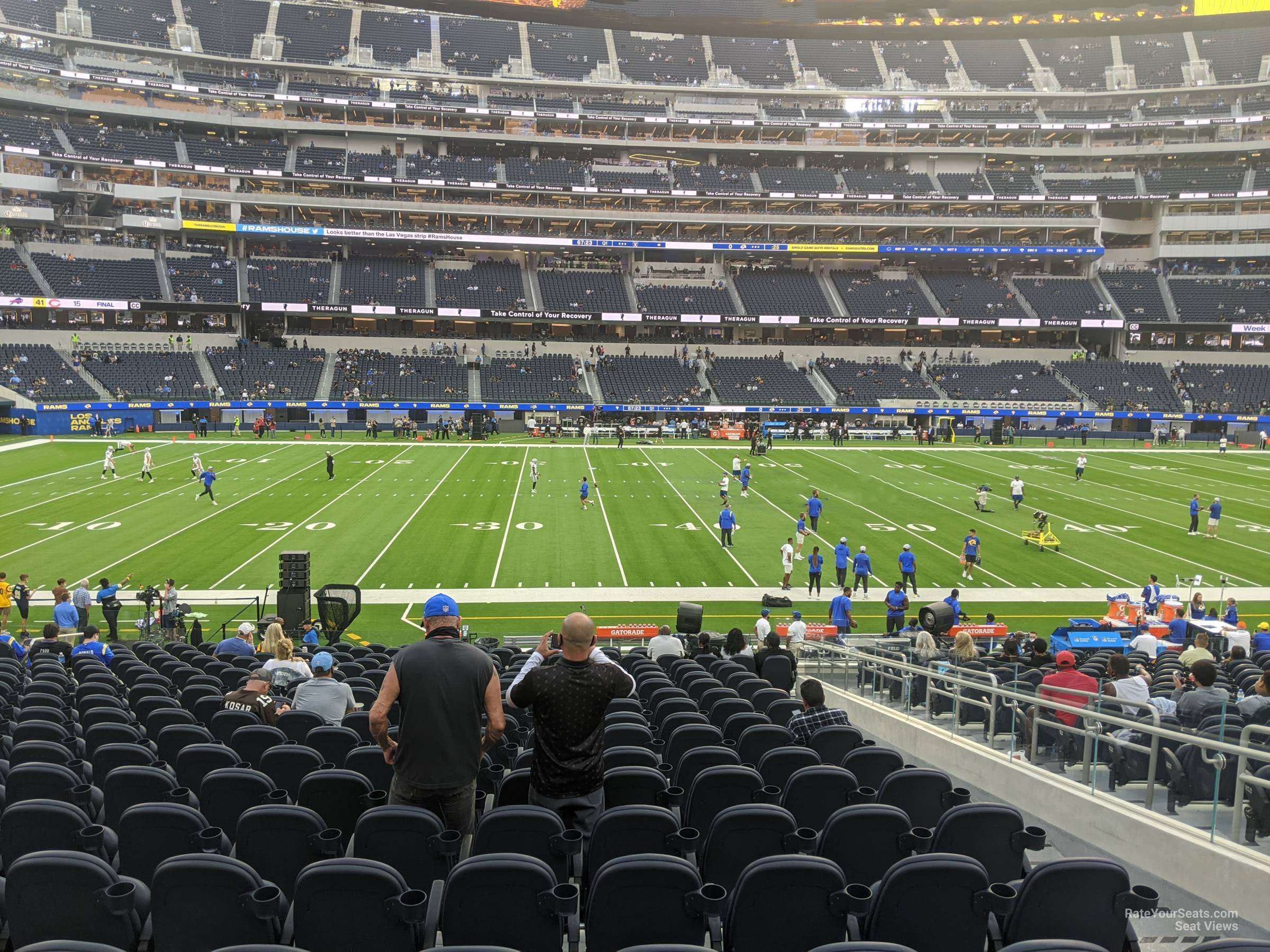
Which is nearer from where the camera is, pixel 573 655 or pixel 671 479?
pixel 573 655

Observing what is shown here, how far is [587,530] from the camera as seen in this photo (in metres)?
30.2

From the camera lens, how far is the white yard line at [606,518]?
996 inches

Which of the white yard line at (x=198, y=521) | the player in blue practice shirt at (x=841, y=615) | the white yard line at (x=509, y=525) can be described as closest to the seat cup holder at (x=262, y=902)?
the player in blue practice shirt at (x=841, y=615)

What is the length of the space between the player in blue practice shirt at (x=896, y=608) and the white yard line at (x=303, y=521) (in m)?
17.6

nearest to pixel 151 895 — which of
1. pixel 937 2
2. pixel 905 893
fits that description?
pixel 905 893

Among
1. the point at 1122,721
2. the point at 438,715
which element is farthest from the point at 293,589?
the point at 1122,721

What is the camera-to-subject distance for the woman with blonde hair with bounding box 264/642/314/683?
31.0 ft

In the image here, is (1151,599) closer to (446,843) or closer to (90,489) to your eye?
(446,843)

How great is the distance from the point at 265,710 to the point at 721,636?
12187 millimetres

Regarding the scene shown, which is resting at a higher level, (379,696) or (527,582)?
(379,696)

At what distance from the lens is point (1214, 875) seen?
18.7ft

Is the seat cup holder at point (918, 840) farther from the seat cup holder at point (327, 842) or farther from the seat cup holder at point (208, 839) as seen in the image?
the seat cup holder at point (208, 839)

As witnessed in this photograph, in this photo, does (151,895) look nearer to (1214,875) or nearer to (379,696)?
(379,696)

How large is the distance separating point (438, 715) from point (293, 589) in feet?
47.8
